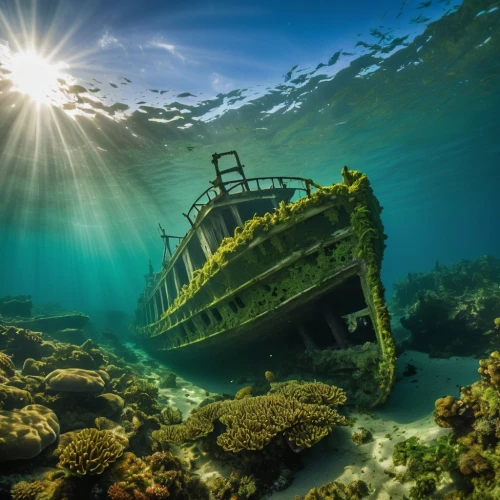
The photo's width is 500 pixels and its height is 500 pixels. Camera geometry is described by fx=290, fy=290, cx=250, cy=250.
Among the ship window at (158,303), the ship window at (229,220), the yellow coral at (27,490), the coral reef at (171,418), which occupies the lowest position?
the coral reef at (171,418)

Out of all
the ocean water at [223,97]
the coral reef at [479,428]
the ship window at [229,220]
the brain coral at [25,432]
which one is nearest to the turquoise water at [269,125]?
the ocean water at [223,97]

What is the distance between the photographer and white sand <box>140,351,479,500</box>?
444cm

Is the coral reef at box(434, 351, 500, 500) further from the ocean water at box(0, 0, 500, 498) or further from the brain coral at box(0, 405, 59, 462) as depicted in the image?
the brain coral at box(0, 405, 59, 462)

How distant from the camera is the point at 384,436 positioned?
5.25 m

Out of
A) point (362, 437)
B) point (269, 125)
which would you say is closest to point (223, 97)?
point (269, 125)

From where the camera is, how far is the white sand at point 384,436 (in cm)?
444

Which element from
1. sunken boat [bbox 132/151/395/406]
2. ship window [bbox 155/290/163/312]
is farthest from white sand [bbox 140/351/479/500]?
ship window [bbox 155/290/163/312]

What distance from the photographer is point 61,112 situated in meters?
17.0

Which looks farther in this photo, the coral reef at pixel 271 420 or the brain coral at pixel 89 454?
the coral reef at pixel 271 420

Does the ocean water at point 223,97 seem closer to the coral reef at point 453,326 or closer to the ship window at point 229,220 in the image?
the coral reef at point 453,326

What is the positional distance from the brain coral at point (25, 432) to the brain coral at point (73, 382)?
34.9 inches

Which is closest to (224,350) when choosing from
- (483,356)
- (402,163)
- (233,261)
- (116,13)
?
(233,261)

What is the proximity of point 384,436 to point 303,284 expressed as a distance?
11.0 ft

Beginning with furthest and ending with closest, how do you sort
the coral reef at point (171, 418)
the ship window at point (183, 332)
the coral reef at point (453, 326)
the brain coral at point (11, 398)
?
the ship window at point (183, 332) → the coral reef at point (453, 326) → the coral reef at point (171, 418) → the brain coral at point (11, 398)
